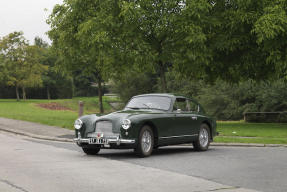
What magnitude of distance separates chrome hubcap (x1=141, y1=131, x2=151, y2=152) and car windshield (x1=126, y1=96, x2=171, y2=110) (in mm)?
1239

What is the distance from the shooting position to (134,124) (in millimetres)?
10719

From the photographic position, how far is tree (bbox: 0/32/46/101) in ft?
225

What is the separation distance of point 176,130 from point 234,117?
36735 mm

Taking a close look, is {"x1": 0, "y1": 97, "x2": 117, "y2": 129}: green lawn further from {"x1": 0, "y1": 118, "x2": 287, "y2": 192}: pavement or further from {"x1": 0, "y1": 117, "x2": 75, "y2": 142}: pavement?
{"x1": 0, "y1": 118, "x2": 287, "y2": 192}: pavement

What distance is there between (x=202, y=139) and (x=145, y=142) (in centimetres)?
268

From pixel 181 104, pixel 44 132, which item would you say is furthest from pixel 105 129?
pixel 44 132

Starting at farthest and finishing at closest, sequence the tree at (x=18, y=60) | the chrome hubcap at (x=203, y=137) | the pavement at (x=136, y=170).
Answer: the tree at (x=18, y=60) < the chrome hubcap at (x=203, y=137) < the pavement at (x=136, y=170)

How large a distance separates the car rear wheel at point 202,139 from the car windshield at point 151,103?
1473mm

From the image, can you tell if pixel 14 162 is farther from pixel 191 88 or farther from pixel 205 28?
pixel 191 88

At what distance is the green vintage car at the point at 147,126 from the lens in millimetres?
10734

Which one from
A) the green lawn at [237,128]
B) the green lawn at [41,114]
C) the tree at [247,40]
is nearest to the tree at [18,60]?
the green lawn at [41,114]

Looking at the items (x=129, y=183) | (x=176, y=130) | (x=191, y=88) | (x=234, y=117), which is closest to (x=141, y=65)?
(x=176, y=130)

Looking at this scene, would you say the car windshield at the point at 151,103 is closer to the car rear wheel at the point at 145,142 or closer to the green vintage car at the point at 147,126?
the green vintage car at the point at 147,126

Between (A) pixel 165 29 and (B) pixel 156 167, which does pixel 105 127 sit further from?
(A) pixel 165 29
